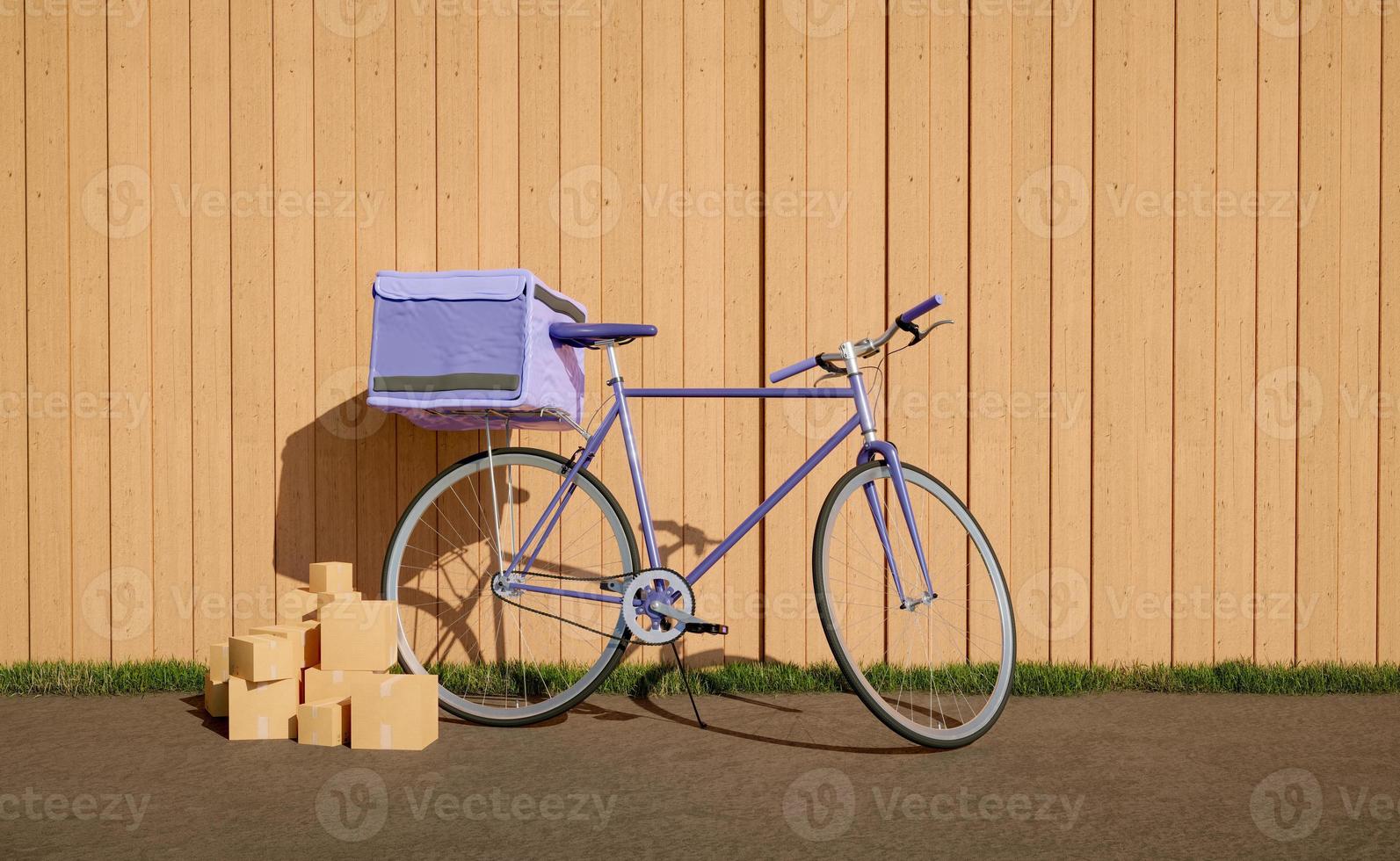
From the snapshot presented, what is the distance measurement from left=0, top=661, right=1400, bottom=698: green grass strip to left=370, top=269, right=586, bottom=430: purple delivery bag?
103 centimetres

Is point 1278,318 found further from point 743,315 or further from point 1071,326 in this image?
point 743,315

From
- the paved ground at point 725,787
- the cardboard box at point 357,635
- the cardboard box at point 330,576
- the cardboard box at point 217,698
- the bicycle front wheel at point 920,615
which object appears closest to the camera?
the paved ground at point 725,787

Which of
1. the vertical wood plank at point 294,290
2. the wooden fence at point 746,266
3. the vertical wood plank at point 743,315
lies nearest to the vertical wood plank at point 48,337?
the wooden fence at point 746,266

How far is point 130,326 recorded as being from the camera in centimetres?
341

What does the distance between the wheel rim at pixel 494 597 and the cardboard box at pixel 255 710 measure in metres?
0.59

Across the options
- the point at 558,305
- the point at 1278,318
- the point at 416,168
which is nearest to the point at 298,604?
the point at 558,305

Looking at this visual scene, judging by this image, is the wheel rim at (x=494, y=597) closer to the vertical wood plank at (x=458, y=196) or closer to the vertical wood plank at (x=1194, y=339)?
the vertical wood plank at (x=458, y=196)

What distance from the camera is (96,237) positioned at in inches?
134

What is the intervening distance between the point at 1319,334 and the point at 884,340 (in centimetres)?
195

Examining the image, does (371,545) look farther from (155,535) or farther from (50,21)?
(50,21)

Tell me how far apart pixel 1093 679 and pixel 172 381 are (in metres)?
3.49

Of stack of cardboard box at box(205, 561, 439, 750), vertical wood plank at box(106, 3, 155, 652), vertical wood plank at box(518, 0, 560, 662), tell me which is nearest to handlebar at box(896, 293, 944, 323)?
A: vertical wood plank at box(518, 0, 560, 662)

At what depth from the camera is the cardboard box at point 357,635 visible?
106 inches

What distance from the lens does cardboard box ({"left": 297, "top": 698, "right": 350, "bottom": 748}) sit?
8.61 feet
